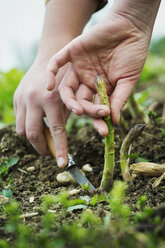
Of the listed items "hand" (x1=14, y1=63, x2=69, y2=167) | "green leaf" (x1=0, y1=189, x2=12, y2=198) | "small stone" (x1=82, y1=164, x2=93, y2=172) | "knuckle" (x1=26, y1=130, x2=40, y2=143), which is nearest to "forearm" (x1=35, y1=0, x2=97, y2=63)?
"hand" (x1=14, y1=63, x2=69, y2=167)

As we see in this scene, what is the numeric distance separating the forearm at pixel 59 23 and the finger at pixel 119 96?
0.65 m

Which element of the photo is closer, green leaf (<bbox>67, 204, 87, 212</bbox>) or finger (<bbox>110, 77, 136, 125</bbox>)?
green leaf (<bbox>67, 204, 87, 212</bbox>)

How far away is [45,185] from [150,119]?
2.73ft

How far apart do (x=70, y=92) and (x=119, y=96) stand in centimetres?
26

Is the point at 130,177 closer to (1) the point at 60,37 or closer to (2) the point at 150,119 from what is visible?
(2) the point at 150,119

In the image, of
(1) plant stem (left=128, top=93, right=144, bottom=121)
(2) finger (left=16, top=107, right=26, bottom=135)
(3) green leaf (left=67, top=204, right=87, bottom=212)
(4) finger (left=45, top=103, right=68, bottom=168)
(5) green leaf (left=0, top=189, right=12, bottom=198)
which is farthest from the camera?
(1) plant stem (left=128, top=93, right=144, bottom=121)

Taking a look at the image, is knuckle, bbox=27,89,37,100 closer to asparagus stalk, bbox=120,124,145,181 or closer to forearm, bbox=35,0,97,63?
forearm, bbox=35,0,97,63

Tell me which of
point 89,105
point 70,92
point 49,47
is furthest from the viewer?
point 49,47

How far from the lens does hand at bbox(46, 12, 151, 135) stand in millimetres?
1428

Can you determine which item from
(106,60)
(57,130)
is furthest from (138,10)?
(57,130)

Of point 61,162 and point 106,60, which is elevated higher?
point 106,60

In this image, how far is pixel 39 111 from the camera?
66.0 inches

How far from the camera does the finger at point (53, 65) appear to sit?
140 centimetres

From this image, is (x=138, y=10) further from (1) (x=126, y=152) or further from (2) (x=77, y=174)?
(2) (x=77, y=174)
